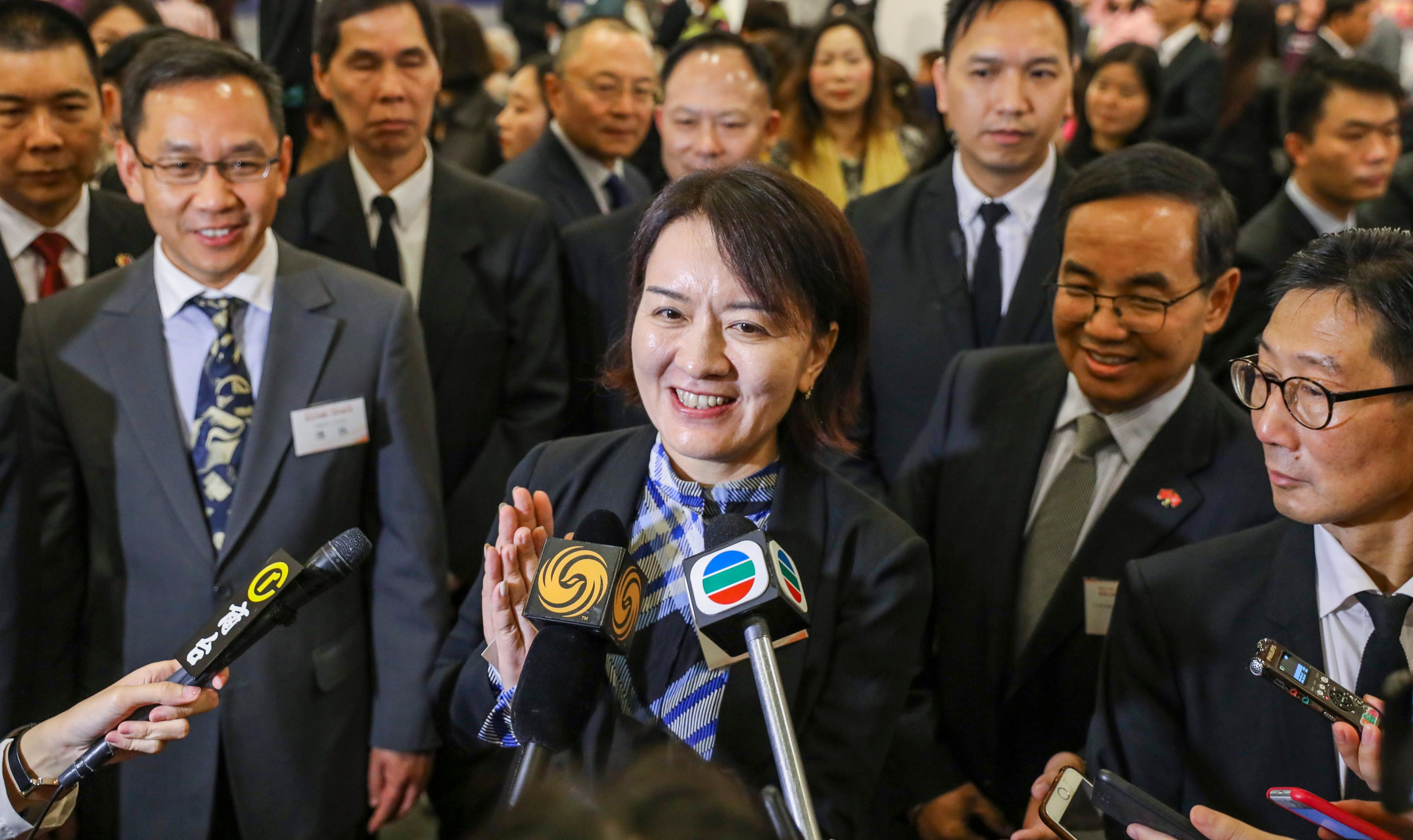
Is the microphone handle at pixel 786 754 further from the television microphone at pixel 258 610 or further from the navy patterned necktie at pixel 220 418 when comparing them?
the navy patterned necktie at pixel 220 418

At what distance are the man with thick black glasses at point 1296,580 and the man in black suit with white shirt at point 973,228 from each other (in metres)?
1.05

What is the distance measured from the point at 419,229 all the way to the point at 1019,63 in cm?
168

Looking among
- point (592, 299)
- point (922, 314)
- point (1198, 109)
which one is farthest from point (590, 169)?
point (1198, 109)

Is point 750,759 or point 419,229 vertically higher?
point 419,229

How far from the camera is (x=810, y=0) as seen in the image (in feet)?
27.4

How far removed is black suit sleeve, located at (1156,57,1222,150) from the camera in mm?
6191

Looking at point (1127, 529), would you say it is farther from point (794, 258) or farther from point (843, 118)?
point (843, 118)

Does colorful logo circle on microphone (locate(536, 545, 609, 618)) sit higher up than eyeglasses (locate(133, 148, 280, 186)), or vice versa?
eyeglasses (locate(133, 148, 280, 186))

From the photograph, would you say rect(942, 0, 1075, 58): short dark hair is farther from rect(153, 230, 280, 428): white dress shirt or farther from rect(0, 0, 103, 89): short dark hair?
rect(0, 0, 103, 89): short dark hair

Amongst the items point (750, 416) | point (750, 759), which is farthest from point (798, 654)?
point (750, 416)

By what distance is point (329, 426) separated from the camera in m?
2.39

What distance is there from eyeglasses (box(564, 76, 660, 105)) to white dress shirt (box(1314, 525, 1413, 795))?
283 cm

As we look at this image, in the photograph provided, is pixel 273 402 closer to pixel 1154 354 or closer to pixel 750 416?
pixel 750 416

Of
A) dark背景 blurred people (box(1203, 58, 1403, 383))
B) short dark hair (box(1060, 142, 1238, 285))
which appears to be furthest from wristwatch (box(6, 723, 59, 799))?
dark背景 blurred people (box(1203, 58, 1403, 383))
